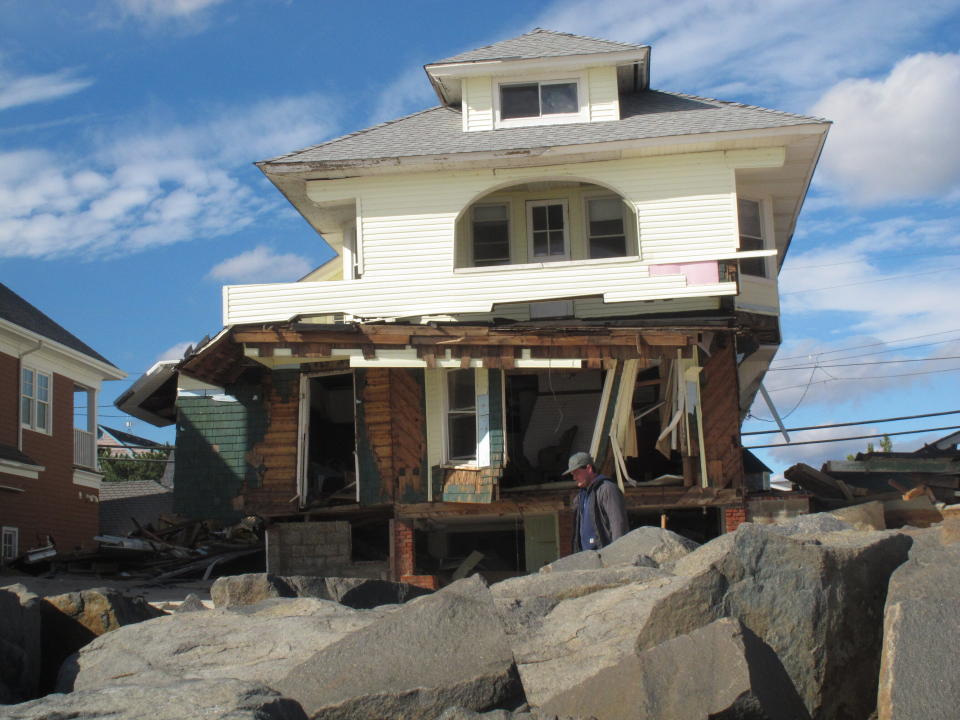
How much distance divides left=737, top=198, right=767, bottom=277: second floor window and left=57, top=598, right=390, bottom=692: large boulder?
12.6 meters

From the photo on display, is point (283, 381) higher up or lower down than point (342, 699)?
higher up

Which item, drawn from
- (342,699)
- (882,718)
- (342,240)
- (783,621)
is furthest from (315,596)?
(342,240)

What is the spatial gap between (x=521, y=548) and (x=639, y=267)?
18.6 ft

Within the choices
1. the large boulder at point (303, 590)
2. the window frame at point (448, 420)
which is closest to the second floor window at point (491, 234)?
the window frame at point (448, 420)

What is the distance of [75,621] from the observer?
1014 centimetres

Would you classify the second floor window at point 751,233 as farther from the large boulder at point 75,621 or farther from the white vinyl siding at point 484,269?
the large boulder at point 75,621

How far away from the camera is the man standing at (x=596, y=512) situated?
38.1ft

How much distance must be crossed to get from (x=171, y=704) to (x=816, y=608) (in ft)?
13.2

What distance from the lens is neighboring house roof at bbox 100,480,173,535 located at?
40.5m

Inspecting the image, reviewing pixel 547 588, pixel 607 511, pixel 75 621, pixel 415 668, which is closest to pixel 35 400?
pixel 75 621

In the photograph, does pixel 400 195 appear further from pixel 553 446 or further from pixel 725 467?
pixel 725 467

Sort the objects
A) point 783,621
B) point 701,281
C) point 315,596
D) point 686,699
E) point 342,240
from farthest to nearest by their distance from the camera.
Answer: point 342,240
point 701,281
point 315,596
point 783,621
point 686,699

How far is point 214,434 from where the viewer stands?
20.3 metres

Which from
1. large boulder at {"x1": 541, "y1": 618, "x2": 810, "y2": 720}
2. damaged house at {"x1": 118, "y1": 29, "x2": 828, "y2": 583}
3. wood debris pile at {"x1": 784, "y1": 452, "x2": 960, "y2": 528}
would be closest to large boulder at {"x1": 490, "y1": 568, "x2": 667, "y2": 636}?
large boulder at {"x1": 541, "y1": 618, "x2": 810, "y2": 720}
